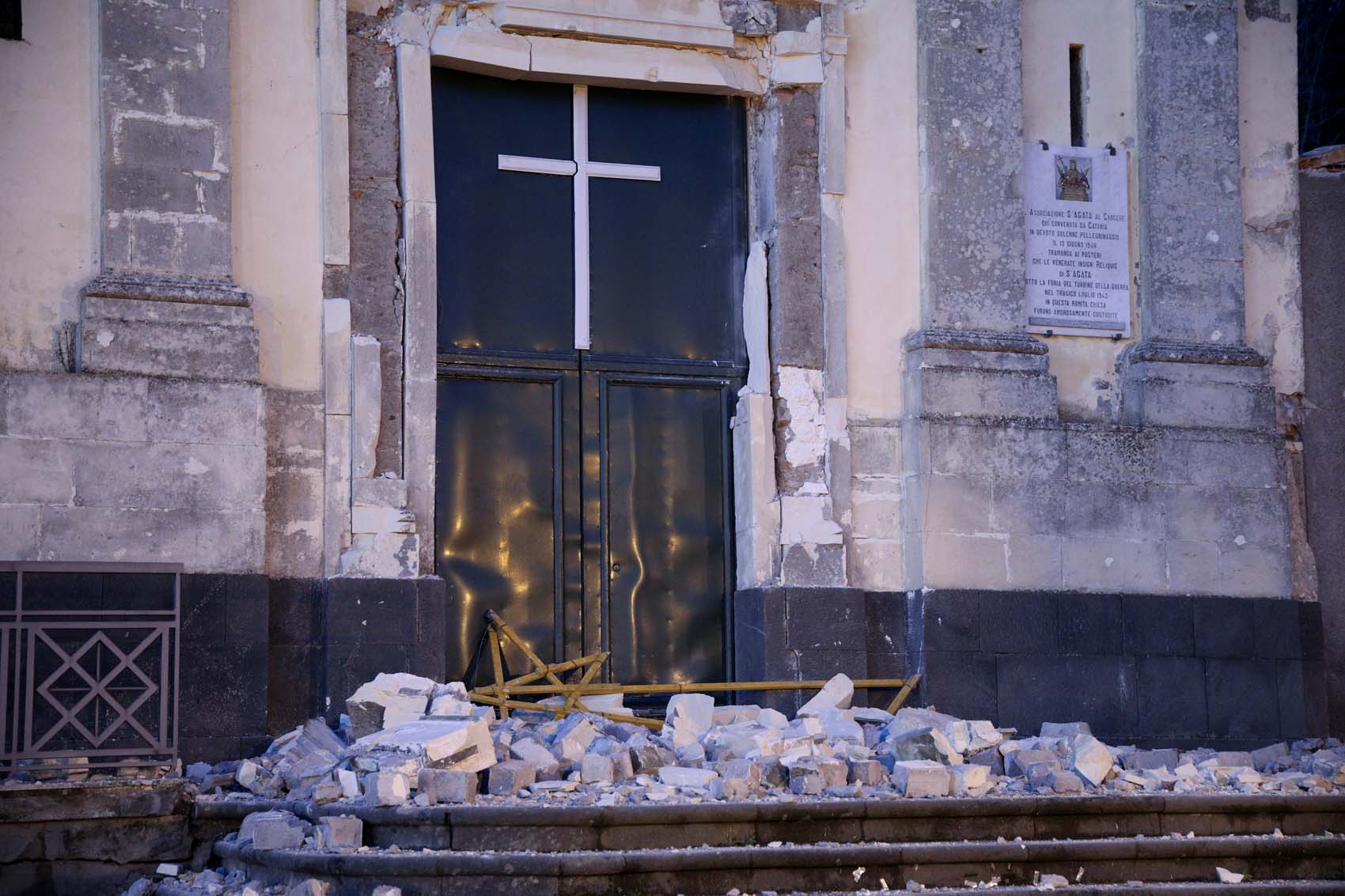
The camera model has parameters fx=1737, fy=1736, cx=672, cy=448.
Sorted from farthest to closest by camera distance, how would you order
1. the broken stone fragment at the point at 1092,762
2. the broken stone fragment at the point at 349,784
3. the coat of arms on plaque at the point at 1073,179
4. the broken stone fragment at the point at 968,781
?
1. the coat of arms on plaque at the point at 1073,179
2. the broken stone fragment at the point at 1092,762
3. the broken stone fragment at the point at 968,781
4. the broken stone fragment at the point at 349,784

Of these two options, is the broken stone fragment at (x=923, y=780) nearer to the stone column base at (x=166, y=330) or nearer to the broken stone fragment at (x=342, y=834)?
the broken stone fragment at (x=342, y=834)

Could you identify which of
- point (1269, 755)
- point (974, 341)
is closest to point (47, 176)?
point (974, 341)

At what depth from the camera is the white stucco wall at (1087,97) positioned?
1002 cm

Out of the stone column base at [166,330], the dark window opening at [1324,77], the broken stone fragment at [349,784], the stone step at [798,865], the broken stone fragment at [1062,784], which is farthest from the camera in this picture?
the dark window opening at [1324,77]

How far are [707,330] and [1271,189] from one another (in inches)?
140

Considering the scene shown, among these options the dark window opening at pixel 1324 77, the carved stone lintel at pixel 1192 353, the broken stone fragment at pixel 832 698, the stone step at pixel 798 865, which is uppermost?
the dark window opening at pixel 1324 77

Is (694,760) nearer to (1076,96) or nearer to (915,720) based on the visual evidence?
(915,720)

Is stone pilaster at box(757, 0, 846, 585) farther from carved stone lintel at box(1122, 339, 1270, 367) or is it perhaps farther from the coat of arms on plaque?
carved stone lintel at box(1122, 339, 1270, 367)

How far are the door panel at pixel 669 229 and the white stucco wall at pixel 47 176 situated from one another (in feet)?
8.89

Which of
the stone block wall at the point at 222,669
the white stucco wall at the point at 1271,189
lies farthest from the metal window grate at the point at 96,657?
the white stucco wall at the point at 1271,189

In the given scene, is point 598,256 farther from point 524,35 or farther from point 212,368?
point 212,368

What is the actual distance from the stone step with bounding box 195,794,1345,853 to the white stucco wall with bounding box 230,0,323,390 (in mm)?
2520

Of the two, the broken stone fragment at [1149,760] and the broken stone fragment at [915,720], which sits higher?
the broken stone fragment at [915,720]

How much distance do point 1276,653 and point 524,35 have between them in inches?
214
